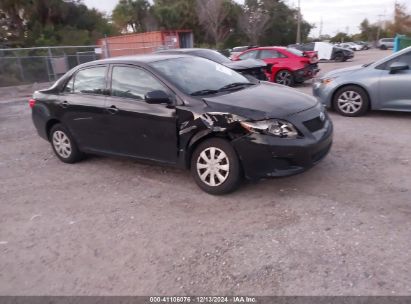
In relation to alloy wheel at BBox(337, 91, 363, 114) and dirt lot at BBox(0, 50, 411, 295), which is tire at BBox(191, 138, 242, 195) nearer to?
dirt lot at BBox(0, 50, 411, 295)

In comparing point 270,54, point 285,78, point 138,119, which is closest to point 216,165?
point 138,119

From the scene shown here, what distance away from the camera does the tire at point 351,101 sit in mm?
7410

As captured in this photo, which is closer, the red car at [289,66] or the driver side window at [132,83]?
the driver side window at [132,83]

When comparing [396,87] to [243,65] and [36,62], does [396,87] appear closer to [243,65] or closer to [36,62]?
[243,65]

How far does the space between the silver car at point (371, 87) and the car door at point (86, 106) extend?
189 inches

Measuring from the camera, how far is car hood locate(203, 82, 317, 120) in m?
4.05

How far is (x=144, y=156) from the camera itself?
4.83 metres

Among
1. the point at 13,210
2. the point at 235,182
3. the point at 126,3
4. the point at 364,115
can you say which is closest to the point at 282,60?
the point at 364,115

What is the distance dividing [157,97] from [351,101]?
4790mm

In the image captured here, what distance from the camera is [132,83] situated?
484cm

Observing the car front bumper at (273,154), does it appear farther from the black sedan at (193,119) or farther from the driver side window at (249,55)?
the driver side window at (249,55)

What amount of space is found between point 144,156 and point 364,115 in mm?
4986

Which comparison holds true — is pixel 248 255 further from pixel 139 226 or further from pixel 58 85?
pixel 58 85

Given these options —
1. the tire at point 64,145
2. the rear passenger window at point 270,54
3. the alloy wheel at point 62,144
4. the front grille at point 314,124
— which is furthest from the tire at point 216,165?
the rear passenger window at point 270,54
